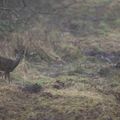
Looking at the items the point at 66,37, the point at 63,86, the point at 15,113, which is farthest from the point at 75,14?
the point at 15,113

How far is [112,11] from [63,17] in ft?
7.27

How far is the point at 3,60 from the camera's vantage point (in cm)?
982

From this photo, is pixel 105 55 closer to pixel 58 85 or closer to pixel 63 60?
pixel 63 60

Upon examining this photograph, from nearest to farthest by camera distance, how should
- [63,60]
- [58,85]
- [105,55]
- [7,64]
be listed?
1. [7,64]
2. [58,85]
3. [63,60]
4. [105,55]

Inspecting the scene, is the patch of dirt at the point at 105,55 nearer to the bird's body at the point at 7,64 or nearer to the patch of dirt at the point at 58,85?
the patch of dirt at the point at 58,85

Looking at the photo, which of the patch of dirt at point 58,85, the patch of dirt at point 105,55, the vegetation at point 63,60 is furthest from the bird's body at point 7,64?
the patch of dirt at point 105,55

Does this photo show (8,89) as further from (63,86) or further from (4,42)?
(4,42)

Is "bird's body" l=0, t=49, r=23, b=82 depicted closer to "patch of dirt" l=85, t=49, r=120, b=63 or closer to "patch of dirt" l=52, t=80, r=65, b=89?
"patch of dirt" l=52, t=80, r=65, b=89

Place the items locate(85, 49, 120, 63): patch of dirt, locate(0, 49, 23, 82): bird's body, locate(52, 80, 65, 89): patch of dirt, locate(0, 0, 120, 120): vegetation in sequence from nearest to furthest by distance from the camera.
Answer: locate(0, 0, 120, 120): vegetation → locate(0, 49, 23, 82): bird's body → locate(52, 80, 65, 89): patch of dirt → locate(85, 49, 120, 63): patch of dirt

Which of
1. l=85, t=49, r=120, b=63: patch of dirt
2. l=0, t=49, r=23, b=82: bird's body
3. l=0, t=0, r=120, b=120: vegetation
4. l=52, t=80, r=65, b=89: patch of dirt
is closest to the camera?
l=0, t=0, r=120, b=120: vegetation

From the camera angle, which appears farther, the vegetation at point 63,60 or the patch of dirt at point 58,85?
the patch of dirt at point 58,85

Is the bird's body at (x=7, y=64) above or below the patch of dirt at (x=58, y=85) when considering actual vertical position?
above

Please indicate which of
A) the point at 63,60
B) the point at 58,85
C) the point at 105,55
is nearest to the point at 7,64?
the point at 58,85

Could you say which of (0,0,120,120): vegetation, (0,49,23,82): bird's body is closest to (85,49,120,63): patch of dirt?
(0,0,120,120): vegetation
